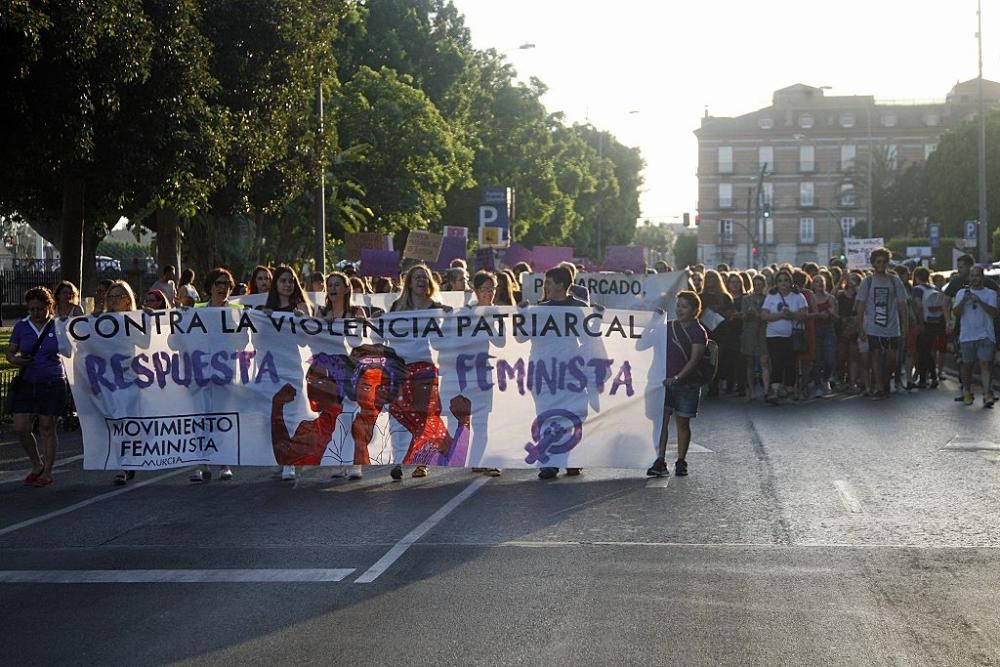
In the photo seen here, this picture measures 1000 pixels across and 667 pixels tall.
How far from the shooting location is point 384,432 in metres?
11.9

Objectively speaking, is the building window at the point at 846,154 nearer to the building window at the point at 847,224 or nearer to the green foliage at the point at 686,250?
the building window at the point at 847,224

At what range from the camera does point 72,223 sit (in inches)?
829

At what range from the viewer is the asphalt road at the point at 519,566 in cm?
645

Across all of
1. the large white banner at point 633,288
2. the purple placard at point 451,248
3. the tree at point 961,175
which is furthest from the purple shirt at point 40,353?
the tree at point 961,175

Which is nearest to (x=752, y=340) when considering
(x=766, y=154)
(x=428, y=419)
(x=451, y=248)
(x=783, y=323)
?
(x=783, y=323)

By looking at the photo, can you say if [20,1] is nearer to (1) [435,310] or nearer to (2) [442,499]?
(1) [435,310]

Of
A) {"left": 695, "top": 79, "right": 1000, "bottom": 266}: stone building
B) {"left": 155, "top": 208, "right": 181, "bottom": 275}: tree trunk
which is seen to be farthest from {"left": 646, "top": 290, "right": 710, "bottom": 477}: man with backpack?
{"left": 695, "top": 79, "right": 1000, "bottom": 266}: stone building

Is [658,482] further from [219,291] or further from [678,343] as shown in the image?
[219,291]

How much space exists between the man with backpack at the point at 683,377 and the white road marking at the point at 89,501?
406 centimetres

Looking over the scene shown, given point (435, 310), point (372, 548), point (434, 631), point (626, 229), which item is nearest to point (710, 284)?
point (435, 310)

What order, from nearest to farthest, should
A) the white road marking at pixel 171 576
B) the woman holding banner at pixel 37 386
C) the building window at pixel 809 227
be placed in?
the white road marking at pixel 171 576 < the woman holding banner at pixel 37 386 < the building window at pixel 809 227

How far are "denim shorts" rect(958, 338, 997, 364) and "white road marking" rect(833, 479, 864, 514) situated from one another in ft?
21.5

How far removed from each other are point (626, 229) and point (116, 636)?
117654 mm

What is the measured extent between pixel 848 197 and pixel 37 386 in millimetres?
120274
